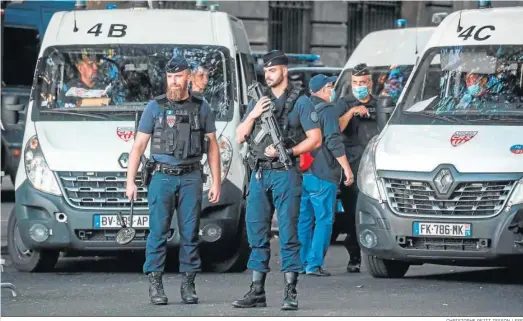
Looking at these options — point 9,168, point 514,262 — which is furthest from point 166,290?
point 9,168

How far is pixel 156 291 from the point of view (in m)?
10.0

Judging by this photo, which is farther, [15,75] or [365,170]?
[15,75]

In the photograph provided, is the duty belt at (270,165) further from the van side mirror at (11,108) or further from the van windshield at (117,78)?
the van side mirror at (11,108)

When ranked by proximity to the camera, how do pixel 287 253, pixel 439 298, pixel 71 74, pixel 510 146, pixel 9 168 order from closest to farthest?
pixel 287 253, pixel 439 298, pixel 510 146, pixel 71 74, pixel 9 168

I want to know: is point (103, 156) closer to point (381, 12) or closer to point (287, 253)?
point (287, 253)

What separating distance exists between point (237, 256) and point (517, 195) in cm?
257

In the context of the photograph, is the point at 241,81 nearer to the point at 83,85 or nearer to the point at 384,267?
the point at 83,85

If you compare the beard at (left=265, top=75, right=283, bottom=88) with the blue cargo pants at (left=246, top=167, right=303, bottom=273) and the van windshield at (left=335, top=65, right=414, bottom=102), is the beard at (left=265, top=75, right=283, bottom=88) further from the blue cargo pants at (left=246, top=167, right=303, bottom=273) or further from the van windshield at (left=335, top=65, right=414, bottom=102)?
the van windshield at (left=335, top=65, right=414, bottom=102)

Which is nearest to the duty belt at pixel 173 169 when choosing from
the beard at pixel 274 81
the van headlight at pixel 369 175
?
the beard at pixel 274 81

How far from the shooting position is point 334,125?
12.2 meters

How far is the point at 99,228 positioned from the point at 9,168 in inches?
319

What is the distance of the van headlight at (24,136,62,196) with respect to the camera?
472 inches

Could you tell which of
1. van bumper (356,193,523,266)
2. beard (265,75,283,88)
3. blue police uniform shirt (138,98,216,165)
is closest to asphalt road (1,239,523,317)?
van bumper (356,193,523,266)

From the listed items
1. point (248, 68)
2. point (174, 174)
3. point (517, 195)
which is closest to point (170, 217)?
point (174, 174)
